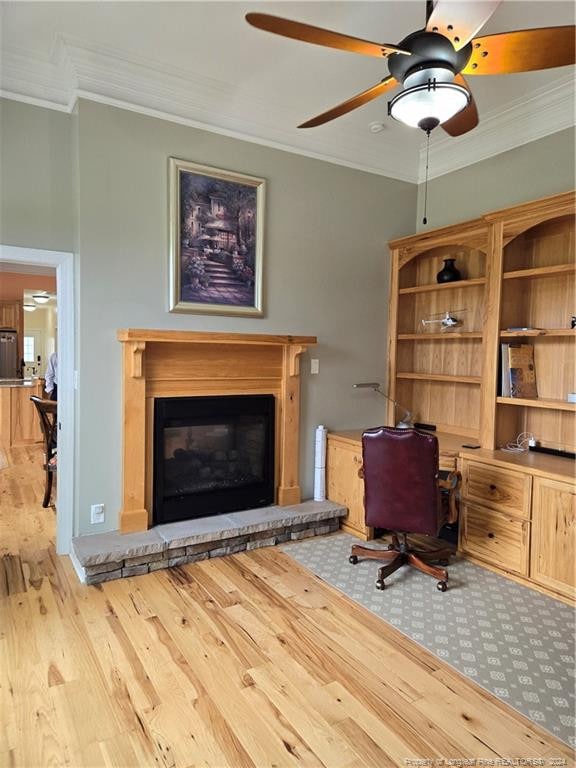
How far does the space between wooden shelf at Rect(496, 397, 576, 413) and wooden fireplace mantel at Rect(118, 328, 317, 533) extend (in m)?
1.47

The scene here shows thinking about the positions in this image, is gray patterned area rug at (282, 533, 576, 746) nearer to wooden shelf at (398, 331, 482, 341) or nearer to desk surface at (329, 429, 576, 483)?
desk surface at (329, 429, 576, 483)

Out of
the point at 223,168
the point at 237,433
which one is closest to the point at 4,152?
the point at 223,168

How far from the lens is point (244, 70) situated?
10.5ft

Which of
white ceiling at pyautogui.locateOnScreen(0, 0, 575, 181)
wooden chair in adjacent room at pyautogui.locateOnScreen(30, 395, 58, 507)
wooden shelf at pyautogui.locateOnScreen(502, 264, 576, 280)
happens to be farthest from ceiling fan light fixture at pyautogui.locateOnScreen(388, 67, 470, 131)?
wooden chair in adjacent room at pyautogui.locateOnScreen(30, 395, 58, 507)

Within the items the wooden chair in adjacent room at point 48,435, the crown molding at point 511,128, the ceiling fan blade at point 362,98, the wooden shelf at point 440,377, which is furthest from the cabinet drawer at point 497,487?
the wooden chair in adjacent room at point 48,435

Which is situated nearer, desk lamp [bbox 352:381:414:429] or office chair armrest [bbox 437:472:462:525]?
office chair armrest [bbox 437:472:462:525]

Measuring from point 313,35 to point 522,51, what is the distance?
80 cm

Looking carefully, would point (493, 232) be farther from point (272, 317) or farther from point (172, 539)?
point (172, 539)

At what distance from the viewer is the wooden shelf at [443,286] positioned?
374 cm

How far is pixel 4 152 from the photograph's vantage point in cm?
308

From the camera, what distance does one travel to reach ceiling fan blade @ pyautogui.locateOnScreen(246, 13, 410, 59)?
1759 mm

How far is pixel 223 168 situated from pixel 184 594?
289 centimetres

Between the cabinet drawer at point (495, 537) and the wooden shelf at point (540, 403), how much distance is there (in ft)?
2.45

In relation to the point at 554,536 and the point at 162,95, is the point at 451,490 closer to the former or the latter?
the point at 554,536
